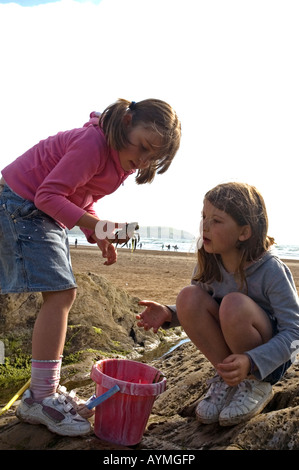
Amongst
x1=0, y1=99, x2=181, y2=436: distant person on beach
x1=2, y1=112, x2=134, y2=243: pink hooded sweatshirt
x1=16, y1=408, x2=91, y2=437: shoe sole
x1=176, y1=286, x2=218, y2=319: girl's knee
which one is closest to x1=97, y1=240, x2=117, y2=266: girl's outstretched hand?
x1=0, y1=99, x2=181, y2=436: distant person on beach

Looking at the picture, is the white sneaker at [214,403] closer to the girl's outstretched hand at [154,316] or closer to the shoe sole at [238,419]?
the shoe sole at [238,419]

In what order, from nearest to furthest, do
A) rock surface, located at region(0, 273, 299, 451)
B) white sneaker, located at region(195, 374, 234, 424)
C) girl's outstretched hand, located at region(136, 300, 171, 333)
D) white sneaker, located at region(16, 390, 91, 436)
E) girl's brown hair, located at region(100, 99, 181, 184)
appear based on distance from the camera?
rock surface, located at region(0, 273, 299, 451)
white sneaker, located at region(16, 390, 91, 436)
white sneaker, located at region(195, 374, 234, 424)
girl's brown hair, located at region(100, 99, 181, 184)
girl's outstretched hand, located at region(136, 300, 171, 333)

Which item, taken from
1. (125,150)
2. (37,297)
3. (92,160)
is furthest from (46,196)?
(37,297)

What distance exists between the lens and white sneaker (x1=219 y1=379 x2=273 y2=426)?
7.56 feet

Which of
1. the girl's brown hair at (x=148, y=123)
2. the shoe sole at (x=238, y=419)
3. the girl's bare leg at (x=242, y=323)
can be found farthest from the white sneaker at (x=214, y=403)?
the girl's brown hair at (x=148, y=123)

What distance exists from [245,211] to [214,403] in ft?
3.21

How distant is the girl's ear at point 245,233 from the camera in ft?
8.21

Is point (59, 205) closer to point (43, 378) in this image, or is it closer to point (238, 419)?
point (43, 378)

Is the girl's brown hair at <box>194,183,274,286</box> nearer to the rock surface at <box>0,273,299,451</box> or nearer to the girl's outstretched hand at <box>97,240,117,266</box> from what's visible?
the girl's outstretched hand at <box>97,240,117,266</box>

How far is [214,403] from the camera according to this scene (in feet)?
8.14

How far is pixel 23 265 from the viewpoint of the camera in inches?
100

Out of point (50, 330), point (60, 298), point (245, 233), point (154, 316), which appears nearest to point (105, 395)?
point (50, 330)
